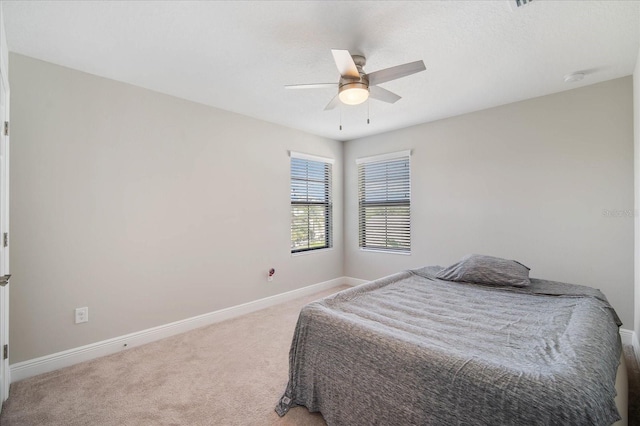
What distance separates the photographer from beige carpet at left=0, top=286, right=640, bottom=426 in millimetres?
1748

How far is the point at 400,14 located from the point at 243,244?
2.87 m

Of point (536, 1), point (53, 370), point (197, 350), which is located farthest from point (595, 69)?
point (53, 370)

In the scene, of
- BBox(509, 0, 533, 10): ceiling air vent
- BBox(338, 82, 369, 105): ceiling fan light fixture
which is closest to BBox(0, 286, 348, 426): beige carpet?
BBox(338, 82, 369, 105): ceiling fan light fixture

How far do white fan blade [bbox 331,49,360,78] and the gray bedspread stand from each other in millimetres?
1602

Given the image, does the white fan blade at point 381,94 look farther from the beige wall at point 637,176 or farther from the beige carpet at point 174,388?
the beige carpet at point 174,388

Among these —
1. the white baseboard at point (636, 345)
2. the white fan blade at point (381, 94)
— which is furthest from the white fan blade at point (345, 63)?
the white baseboard at point (636, 345)

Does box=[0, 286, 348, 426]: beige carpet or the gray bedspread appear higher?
the gray bedspread

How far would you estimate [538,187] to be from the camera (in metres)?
3.14

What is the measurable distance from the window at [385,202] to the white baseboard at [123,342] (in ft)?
5.86

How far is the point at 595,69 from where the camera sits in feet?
8.26

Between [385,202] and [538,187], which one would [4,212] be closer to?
[385,202]

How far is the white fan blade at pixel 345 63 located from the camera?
1.73 meters

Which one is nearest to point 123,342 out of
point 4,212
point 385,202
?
point 4,212

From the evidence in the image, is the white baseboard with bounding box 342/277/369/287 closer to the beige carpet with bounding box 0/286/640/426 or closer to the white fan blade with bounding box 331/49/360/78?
the beige carpet with bounding box 0/286/640/426
